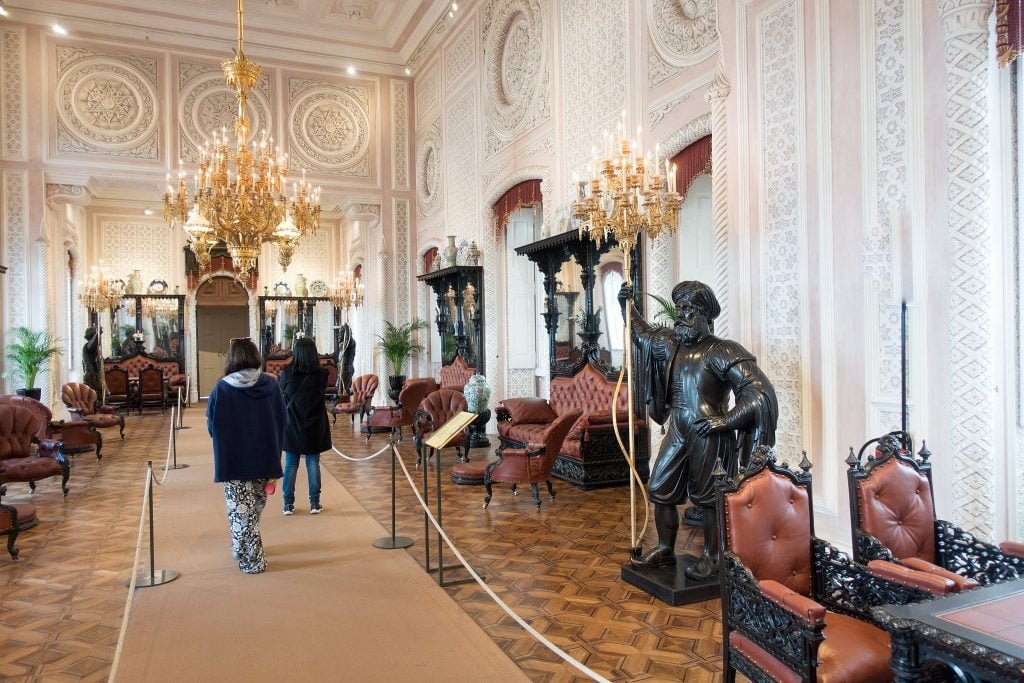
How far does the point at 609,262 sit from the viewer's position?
880 cm

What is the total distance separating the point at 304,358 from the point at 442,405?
3.09 m

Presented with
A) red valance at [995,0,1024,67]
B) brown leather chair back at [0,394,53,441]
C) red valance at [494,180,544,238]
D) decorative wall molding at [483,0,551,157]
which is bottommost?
brown leather chair back at [0,394,53,441]

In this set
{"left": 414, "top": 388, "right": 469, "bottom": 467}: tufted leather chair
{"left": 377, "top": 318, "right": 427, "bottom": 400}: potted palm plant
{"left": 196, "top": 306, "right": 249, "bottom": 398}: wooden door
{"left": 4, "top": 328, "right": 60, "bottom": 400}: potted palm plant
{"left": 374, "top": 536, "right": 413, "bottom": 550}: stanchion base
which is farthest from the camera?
{"left": 196, "top": 306, "right": 249, "bottom": 398}: wooden door

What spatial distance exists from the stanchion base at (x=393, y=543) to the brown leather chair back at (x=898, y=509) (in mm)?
3168

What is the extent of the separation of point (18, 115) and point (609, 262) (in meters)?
10.3

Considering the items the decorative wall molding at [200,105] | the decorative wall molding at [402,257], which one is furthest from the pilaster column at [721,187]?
the decorative wall molding at [200,105]

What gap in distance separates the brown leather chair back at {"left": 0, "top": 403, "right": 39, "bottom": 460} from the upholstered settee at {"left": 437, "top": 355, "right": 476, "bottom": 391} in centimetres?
547

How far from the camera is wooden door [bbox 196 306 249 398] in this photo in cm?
1884

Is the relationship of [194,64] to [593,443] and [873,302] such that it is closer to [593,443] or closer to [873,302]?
[593,443]

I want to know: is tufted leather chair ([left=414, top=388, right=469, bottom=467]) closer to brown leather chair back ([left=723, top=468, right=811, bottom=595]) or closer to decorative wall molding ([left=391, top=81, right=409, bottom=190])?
brown leather chair back ([left=723, top=468, right=811, bottom=595])

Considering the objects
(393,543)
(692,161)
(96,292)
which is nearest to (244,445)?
(393,543)

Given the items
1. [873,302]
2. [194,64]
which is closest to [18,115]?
[194,64]

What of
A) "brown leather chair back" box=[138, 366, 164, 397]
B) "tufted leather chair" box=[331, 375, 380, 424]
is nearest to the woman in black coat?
"tufted leather chair" box=[331, 375, 380, 424]

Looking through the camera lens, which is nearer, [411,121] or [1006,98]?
[1006,98]
